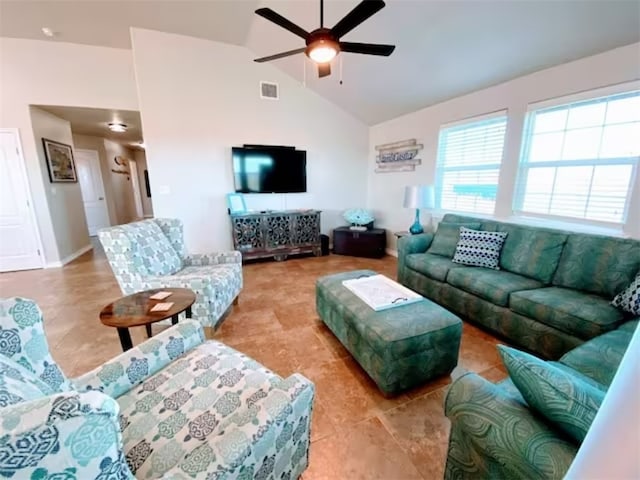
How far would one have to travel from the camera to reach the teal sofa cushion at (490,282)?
7.52ft

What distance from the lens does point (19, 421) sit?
1.52ft

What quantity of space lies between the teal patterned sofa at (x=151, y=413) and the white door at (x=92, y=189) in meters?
7.01

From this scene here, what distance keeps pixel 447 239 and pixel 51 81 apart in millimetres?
5768

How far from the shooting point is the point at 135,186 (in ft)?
31.0

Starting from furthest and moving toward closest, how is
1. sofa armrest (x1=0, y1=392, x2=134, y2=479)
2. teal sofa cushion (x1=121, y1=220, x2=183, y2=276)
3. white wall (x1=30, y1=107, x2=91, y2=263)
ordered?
white wall (x1=30, y1=107, x2=91, y2=263)
teal sofa cushion (x1=121, y1=220, x2=183, y2=276)
sofa armrest (x1=0, y1=392, x2=134, y2=479)

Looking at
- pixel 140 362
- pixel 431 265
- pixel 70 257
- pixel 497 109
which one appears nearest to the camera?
pixel 140 362

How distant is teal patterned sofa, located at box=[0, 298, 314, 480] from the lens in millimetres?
483

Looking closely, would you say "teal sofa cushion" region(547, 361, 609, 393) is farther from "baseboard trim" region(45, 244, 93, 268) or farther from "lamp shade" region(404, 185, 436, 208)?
"baseboard trim" region(45, 244, 93, 268)

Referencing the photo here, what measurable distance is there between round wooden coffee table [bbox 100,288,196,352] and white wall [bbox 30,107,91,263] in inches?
154

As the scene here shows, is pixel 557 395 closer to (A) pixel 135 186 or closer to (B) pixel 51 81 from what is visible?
(B) pixel 51 81

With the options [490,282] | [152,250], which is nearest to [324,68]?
[152,250]

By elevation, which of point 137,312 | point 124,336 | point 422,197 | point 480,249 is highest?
point 422,197

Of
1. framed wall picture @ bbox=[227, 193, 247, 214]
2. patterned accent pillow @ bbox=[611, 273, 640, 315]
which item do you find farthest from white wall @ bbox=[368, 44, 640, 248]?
framed wall picture @ bbox=[227, 193, 247, 214]

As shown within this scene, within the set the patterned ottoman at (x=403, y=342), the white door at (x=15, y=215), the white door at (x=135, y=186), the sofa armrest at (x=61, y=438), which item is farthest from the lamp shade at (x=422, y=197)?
the white door at (x=135, y=186)
